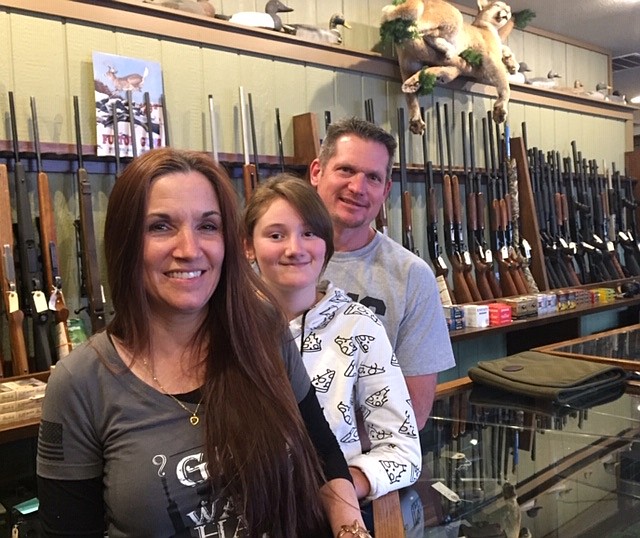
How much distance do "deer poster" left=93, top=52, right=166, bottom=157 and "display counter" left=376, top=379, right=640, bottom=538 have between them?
4.57 ft

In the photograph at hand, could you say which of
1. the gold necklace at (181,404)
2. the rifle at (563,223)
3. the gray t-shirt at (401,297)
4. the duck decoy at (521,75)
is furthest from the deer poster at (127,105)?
the rifle at (563,223)

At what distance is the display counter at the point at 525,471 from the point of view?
3.31 feet

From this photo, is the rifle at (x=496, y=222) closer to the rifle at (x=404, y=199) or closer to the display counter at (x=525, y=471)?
the rifle at (x=404, y=199)

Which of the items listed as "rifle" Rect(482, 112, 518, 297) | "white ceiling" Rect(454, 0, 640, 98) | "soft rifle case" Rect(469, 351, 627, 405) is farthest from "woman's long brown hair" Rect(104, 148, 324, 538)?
"white ceiling" Rect(454, 0, 640, 98)

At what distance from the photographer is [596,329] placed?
13.7 ft

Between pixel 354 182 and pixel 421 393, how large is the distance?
0.49m

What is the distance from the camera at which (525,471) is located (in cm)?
121

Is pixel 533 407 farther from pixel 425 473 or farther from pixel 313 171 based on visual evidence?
pixel 313 171

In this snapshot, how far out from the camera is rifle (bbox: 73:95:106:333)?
6.63 feet

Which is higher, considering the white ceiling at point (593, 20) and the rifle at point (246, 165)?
the white ceiling at point (593, 20)

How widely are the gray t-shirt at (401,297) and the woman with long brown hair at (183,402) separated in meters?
0.43

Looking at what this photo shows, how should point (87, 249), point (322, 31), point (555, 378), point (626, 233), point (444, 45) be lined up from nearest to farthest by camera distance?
point (555, 378) < point (87, 249) < point (322, 31) < point (444, 45) < point (626, 233)

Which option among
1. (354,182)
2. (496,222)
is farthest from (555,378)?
(496,222)

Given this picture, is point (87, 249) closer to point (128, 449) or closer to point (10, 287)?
point (10, 287)
